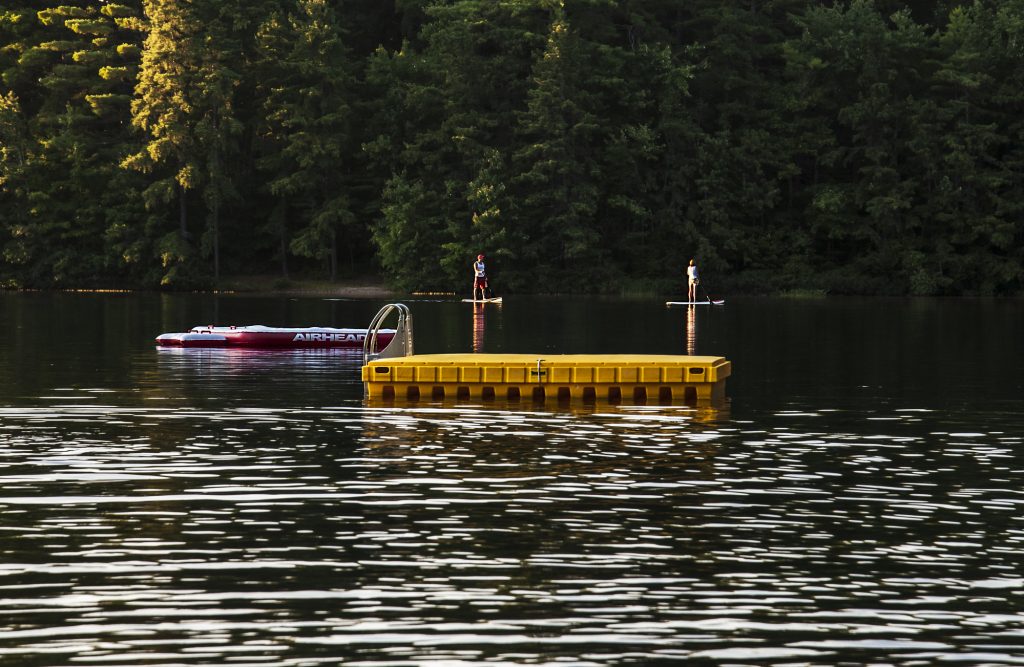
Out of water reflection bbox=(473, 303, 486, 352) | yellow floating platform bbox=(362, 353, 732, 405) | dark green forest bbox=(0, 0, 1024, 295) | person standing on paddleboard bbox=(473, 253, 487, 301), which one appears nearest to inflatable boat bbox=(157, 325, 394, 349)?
water reflection bbox=(473, 303, 486, 352)

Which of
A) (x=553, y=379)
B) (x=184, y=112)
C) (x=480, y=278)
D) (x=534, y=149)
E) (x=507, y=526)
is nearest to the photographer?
(x=507, y=526)

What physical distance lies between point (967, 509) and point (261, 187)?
85544 mm

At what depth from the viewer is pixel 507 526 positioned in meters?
16.9

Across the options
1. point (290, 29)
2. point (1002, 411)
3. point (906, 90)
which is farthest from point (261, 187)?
point (1002, 411)

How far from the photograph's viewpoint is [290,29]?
99.6 meters

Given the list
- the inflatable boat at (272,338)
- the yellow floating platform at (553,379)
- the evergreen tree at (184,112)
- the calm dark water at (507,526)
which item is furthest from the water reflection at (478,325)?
the evergreen tree at (184,112)

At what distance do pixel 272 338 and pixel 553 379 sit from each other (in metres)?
17.2

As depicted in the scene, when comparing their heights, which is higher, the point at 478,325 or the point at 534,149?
the point at 534,149

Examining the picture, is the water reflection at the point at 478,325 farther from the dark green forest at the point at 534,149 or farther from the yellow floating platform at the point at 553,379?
the dark green forest at the point at 534,149

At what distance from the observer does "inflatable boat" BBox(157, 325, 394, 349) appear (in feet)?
150

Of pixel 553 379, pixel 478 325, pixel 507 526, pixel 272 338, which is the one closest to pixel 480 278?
pixel 478 325

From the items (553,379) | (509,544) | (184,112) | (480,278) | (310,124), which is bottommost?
(509,544)

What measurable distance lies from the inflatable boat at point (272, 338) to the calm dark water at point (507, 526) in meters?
10.9

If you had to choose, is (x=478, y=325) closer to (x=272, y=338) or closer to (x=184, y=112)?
(x=272, y=338)
